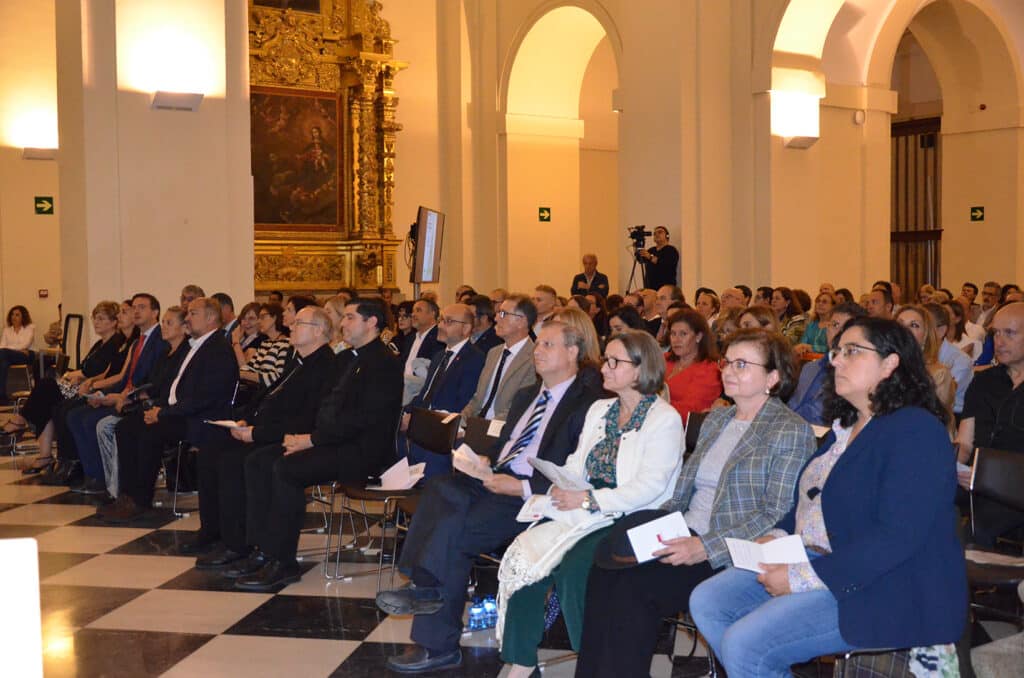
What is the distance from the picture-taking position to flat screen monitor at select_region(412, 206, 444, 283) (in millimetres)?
10195

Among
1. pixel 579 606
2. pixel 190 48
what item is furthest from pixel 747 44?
pixel 579 606

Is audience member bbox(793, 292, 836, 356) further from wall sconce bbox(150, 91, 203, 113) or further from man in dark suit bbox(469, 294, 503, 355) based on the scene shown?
wall sconce bbox(150, 91, 203, 113)

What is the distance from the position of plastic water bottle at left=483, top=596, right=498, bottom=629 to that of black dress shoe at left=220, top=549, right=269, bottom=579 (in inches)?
55.9

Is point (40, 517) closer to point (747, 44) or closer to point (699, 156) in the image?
point (699, 156)

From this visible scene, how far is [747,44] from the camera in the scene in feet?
42.0

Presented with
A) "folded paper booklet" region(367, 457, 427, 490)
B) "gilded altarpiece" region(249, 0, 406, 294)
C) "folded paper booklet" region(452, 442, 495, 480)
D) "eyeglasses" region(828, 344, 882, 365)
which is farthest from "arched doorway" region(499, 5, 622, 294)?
"eyeglasses" region(828, 344, 882, 365)

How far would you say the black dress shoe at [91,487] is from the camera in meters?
7.93

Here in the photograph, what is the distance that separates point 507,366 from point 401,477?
0.85 m

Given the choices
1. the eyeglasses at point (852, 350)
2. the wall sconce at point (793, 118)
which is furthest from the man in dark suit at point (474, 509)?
the wall sconce at point (793, 118)

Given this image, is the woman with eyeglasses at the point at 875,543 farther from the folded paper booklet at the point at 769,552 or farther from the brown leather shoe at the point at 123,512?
the brown leather shoe at the point at 123,512

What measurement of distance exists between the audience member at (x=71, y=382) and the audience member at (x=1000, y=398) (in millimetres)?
6007

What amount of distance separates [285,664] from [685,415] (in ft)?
8.46

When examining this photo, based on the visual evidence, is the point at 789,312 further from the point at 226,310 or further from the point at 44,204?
the point at 44,204

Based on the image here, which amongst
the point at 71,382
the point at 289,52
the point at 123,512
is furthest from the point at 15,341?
the point at 123,512
